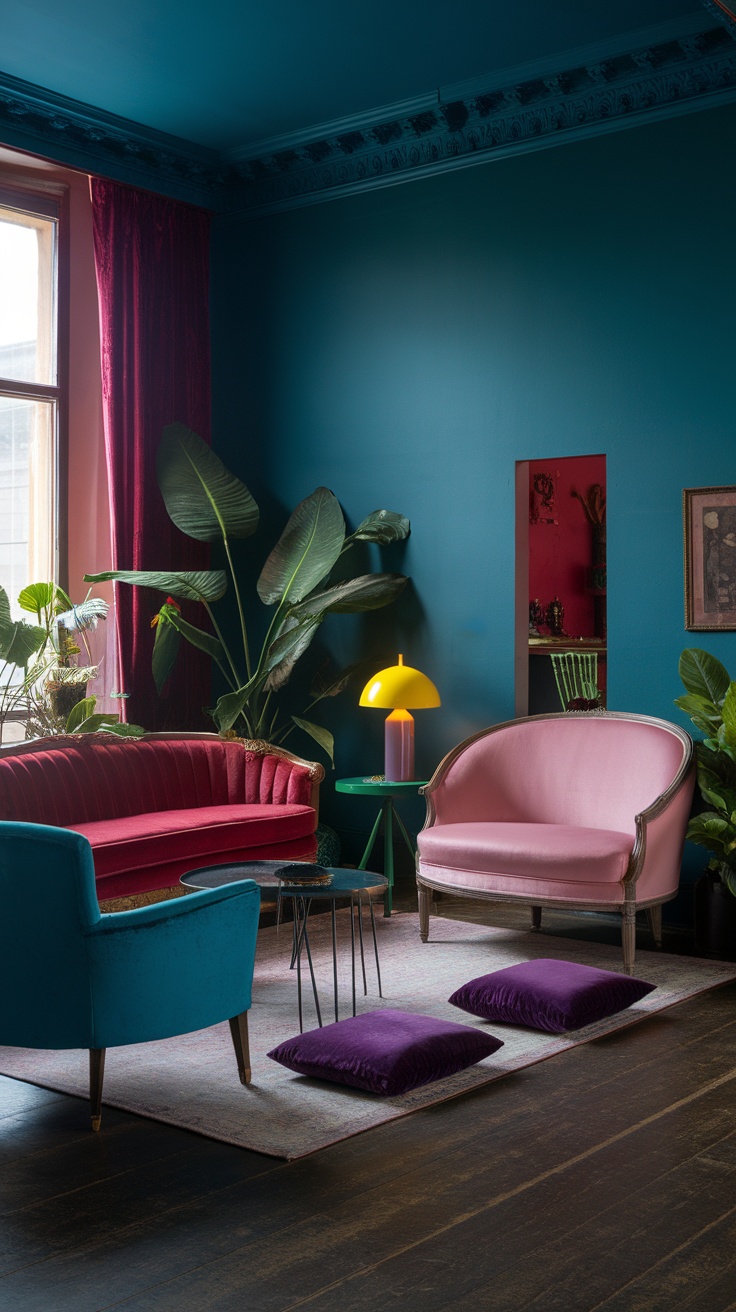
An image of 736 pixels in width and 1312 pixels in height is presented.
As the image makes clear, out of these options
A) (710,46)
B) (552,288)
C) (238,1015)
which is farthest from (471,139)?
(238,1015)

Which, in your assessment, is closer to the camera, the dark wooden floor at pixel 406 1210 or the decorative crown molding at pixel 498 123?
the dark wooden floor at pixel 406 1210

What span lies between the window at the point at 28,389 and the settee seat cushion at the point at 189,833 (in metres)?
1.83

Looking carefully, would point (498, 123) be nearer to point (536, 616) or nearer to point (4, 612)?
point (4, 612)

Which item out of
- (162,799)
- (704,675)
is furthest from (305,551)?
(704,675)

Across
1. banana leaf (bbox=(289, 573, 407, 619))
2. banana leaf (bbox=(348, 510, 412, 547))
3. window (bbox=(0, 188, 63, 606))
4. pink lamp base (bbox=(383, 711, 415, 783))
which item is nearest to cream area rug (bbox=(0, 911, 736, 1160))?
pink lamp base (bbox=(383, 711, 415, 783))

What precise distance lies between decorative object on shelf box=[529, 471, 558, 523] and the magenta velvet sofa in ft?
13.2

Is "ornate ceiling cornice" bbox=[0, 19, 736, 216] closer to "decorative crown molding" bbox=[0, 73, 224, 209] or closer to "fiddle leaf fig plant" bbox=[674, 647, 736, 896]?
"decorative crown molding" bbox=[0, 73, 224, 209]

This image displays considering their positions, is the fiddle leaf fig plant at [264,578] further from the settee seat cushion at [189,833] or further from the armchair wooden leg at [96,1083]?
the armchair wooden leg at [96,1083]

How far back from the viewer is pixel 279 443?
25.0ft

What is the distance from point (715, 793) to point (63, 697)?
3.20 m

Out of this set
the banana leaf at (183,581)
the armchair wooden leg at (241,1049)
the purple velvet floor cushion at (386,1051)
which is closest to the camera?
the purple velvet floor cushion at (386,1051)

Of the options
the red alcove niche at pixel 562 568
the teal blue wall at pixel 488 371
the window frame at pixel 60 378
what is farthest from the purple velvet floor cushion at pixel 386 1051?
the red alcove niche at pixel 562 568

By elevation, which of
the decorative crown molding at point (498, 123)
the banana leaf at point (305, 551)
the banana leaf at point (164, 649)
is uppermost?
the decorative crown molding at point (498, 123)

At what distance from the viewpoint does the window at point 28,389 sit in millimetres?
7031
